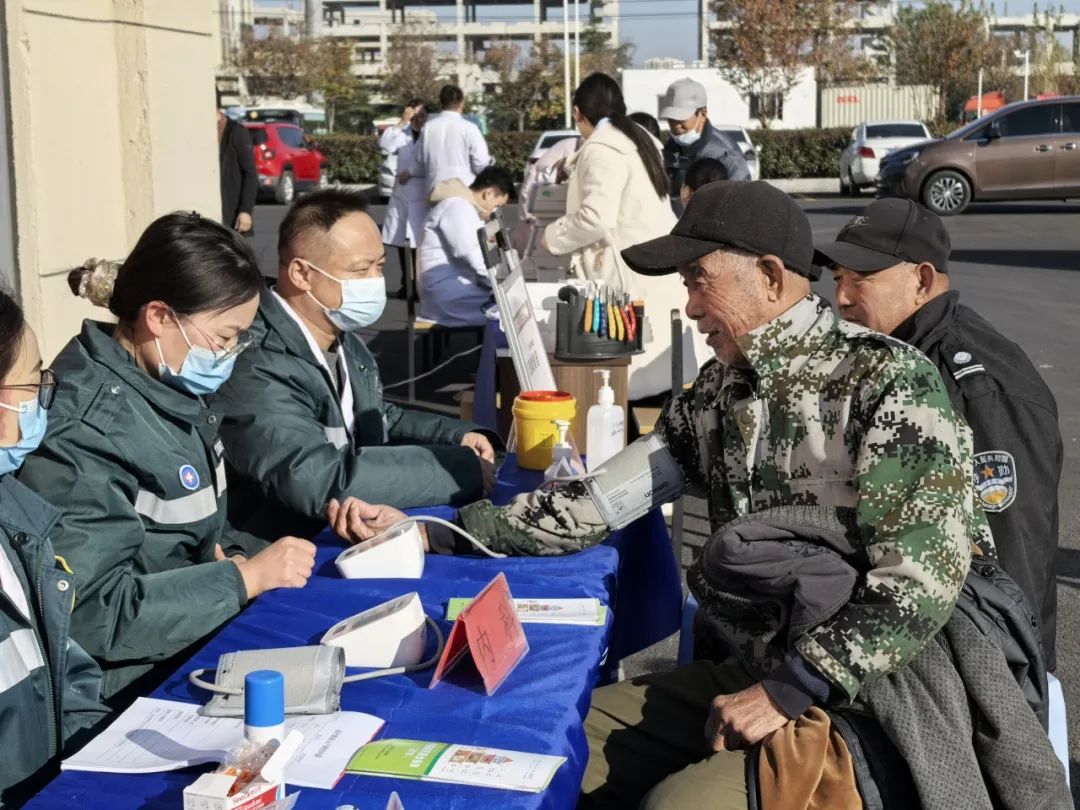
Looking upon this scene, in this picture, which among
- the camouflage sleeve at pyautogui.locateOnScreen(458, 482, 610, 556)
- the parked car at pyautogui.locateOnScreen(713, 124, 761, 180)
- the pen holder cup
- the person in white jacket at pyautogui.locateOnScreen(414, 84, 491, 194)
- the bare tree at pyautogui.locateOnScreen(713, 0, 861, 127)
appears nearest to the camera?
the camouflage sleeve at pyautogui.locateOnScreen(458, 482, 610, 556)

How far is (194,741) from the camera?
79.6 inches

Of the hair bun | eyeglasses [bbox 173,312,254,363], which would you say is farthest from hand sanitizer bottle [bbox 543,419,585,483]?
the hair bun

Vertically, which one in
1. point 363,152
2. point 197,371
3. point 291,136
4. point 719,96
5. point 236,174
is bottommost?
point 197,371

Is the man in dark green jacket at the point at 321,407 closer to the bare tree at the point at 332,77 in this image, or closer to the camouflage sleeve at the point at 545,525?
the camouflage sleeve at the point at 545,525

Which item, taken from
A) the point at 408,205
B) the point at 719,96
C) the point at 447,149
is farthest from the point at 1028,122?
the point at 719,96

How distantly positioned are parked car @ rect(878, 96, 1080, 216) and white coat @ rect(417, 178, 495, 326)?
14.3 metres

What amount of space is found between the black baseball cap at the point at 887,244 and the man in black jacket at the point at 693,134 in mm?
4145

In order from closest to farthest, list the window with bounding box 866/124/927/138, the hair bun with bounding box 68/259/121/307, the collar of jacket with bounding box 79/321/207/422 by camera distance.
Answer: the collar of jacket with bounding box 79/321/207/422
the hair bun with bounding box 68/259/121/307
the window with bounding box 866/124/927/138

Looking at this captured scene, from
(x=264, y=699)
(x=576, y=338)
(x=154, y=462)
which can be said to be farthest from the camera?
(x=576, y=338)

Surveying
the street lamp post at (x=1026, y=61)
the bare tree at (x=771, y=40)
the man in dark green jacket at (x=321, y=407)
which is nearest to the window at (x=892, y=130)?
→ the bare tree at (x=771, y=40)

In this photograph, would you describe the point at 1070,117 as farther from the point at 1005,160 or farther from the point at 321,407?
the point at 321,407

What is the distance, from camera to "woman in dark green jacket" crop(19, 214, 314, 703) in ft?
8.35

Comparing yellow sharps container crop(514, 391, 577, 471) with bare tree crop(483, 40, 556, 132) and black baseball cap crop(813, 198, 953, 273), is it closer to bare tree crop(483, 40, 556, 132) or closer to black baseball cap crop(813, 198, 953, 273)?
black baseball cap crop(813, 198, 953, 273)

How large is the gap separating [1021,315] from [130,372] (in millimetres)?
9988
